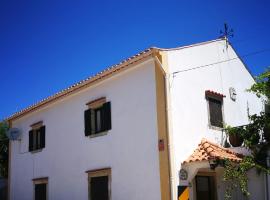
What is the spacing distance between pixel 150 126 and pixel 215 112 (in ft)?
10.3

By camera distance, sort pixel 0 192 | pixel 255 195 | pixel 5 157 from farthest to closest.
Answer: pixel 5 157
pixel 0 192
pixel 255 195

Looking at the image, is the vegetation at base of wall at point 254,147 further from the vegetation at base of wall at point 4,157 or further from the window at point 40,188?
the vegetation at base of wall at point 4,157

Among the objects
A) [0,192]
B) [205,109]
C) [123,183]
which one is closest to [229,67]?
[205,109]

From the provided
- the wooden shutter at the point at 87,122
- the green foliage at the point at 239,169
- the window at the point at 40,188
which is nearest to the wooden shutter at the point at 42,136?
the window at the point at 40,188

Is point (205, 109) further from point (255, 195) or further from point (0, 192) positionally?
point (0, 192)

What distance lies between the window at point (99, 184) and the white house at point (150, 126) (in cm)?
4

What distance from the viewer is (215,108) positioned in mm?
14547

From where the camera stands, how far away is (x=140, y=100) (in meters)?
13.1

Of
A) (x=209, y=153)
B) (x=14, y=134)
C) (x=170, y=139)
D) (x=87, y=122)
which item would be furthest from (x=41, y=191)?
(x=209, y=153)

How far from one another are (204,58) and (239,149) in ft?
11.6

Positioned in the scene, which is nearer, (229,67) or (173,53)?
(173,53)

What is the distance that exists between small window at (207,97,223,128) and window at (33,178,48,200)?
827 cm

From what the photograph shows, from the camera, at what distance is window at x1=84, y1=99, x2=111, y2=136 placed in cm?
1447

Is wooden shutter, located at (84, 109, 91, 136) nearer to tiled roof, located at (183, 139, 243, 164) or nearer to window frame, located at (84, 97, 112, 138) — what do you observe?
window frame, located at (84, 97, 112, 138)
